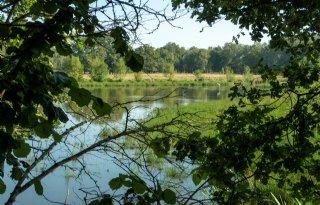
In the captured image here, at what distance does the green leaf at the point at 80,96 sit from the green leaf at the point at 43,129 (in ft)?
0.62

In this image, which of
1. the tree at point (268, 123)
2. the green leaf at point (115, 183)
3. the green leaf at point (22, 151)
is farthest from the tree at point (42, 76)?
the tree at point (268, 123)

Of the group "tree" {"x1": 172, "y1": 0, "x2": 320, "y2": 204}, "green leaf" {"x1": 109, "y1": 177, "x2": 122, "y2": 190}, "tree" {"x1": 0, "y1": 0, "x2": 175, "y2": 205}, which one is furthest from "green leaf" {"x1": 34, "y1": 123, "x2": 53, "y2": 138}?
"tree" {"x1": 172, "y1": 0, "x2": 320, "y2": 204}

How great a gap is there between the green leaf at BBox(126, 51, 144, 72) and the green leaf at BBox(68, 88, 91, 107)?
0.22 metres

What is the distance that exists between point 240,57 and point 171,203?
116 m

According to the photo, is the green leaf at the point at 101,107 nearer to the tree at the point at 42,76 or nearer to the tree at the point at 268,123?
the tree at the point at 42,76

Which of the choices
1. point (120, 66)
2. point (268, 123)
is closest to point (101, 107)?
point (268, 123)

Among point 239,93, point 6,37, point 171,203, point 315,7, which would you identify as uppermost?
point 315,7

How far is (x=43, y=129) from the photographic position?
1465 mm

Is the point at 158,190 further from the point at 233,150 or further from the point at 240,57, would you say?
the point at 240,57

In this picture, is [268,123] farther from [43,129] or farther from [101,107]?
[43,129]

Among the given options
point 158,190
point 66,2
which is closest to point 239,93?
point 158,190

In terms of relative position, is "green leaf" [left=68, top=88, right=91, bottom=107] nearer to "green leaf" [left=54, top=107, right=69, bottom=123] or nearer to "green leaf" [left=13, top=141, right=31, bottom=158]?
"green leaf" [left=54, top=107, right=69, bottom=123]

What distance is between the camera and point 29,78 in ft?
4.69

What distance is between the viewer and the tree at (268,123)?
2.27 meters
